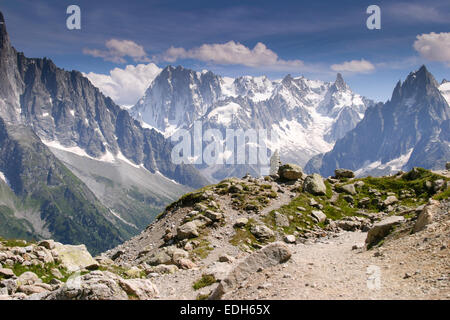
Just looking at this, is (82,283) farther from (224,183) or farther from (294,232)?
(224,183)

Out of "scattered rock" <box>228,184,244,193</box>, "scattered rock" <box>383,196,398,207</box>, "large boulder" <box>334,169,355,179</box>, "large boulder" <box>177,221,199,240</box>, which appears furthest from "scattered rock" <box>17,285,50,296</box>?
"large boulder" <box>334,169,355,179</box>

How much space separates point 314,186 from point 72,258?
129ft

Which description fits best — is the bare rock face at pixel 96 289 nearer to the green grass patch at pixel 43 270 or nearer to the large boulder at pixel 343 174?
the green grass patch at pixel 43 270

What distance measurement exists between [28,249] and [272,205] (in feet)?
102

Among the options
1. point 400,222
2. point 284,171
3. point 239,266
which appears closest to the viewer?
point 239,266

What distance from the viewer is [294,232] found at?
41406 mm

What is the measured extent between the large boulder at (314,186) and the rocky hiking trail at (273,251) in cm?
17

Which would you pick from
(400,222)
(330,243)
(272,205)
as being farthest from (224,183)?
(400,222)

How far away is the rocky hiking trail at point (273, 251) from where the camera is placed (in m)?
16.7

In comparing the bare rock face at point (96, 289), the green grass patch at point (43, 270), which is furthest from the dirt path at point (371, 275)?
the green grass patch at point (43, 270)

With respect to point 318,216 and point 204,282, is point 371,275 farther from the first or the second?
point 318,216

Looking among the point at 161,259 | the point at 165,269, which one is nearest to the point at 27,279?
the point at 165,269

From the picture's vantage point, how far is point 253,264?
65.7ft

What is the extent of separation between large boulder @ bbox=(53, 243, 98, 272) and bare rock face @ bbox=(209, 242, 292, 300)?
15.9 m
